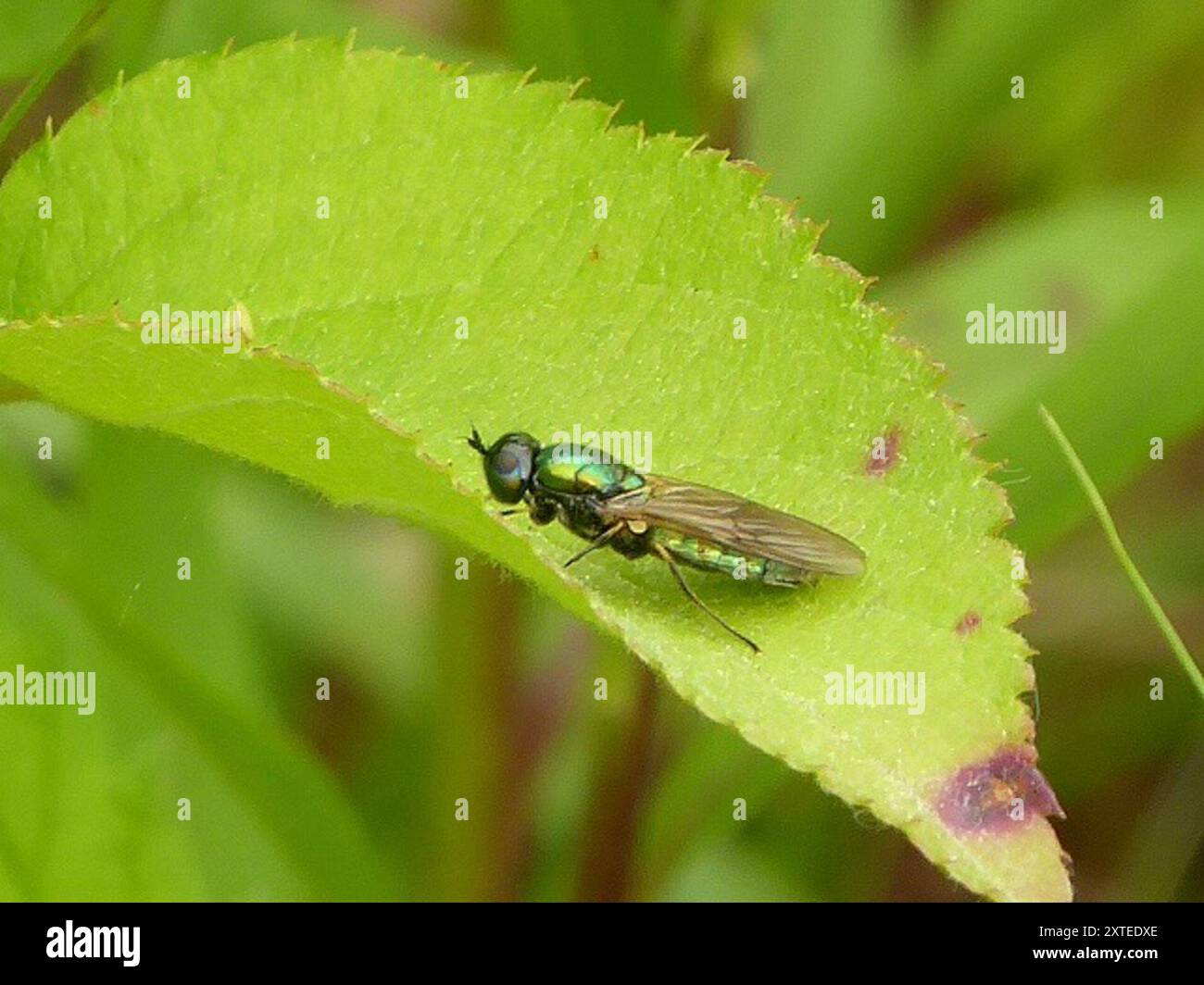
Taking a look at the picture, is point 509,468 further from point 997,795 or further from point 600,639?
point 997,795

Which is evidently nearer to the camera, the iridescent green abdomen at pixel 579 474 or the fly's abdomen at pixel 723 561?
the fly's abdomen at pixel 723 561

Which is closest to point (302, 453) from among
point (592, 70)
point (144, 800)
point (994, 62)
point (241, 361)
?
point (241, 361)

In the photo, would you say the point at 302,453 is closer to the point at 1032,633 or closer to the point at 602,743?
the point at 602,743
